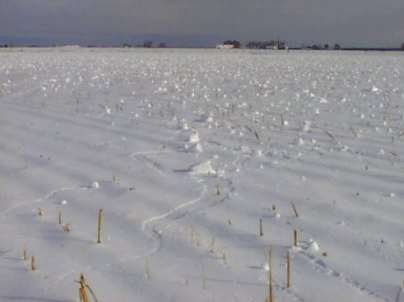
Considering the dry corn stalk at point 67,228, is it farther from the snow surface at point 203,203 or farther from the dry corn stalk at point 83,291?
the dry corn stalk at point 83,291

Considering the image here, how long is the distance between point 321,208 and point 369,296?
1.00 metres

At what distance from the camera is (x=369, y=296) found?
2.05 meters

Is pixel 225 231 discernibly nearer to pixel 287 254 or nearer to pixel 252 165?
pixel 287 254

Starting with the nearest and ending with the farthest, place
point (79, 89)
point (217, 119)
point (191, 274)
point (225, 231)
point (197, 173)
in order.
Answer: point (191, 274), point (225, 231), point (197, 173), point (217, 119), point (79, 89)

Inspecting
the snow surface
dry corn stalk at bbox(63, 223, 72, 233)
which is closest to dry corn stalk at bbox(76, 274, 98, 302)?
the snow surface

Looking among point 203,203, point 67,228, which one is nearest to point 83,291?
point 67,228

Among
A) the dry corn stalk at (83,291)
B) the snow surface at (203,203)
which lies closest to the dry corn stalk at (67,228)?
the snow surface at (203,203)

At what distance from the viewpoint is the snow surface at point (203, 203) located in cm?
218

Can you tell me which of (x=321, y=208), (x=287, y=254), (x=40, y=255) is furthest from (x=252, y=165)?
(x=40, y=255)

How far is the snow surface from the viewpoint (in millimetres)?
2176

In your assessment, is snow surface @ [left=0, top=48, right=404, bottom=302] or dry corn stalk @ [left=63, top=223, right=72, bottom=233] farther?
dry corn stalk @ [left=63, top=223, right=72, bottom=233]

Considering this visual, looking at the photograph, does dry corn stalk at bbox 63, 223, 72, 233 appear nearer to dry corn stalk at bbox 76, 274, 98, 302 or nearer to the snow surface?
the snow surface

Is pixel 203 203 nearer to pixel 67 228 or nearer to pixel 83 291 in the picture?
pixel 67 228

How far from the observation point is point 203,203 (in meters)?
3.13
